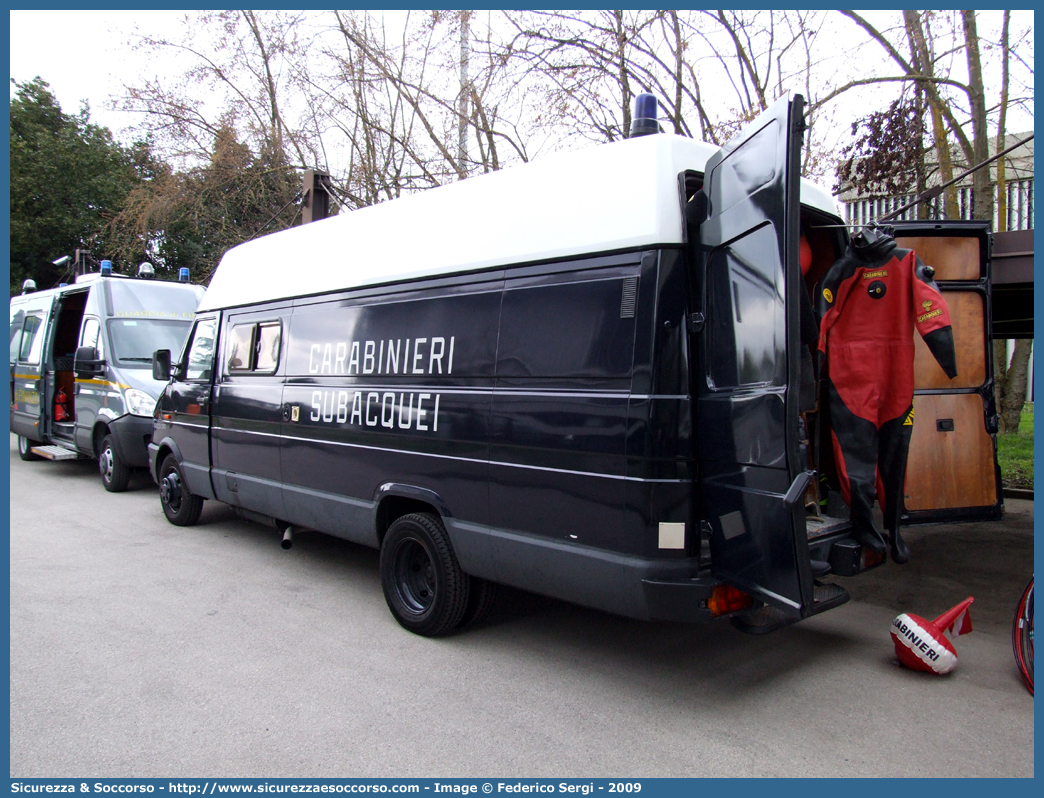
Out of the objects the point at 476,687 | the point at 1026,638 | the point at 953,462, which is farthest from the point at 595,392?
the point at 953,462

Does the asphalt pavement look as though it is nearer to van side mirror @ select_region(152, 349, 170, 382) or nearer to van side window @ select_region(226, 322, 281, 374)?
van side window @ select_region(226, 322, 281, 374)

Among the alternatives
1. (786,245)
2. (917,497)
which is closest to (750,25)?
(917,497)

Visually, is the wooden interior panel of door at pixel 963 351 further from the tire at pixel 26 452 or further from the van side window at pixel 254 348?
the tire at pixel 26 452

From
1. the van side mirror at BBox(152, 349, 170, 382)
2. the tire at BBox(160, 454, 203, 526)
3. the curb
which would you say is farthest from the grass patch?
the van side mirror at BBox(152, 349, 170, 382)

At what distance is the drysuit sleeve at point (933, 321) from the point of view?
401 centimetres

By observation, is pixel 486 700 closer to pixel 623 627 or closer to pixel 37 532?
pixel 623 627

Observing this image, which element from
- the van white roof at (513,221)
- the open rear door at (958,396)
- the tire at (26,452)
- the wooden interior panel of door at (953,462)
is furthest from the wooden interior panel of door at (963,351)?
the tire at (26,452)

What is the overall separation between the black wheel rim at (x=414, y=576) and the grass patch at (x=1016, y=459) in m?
7.01

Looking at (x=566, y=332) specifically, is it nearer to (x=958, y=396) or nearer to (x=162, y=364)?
(x=958, y=396)

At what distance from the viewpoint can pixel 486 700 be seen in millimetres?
→ 3855

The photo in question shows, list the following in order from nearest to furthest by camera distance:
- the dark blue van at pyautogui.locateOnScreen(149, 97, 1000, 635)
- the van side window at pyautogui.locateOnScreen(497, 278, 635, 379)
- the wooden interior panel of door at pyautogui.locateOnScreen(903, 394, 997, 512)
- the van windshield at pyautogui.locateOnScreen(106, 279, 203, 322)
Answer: the dark blue van at pyautogui.locateOnScreen(149, 97, 1000, 635) → the van side window at pyautogui.locateOnScreen(497, 278, 635, 379) → the wooden interior panel of door at pyautogui.locateOnScreen(903, 394, 997, 512) → the van windshield at pyautogui.locateOnScreen(106, 279, 203, 322)

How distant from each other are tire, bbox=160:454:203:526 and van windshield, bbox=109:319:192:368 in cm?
262

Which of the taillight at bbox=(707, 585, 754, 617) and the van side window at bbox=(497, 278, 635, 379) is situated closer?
the taillight at bbox=(707, 585, 754, 617)

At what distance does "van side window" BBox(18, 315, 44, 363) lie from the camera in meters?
11.5
